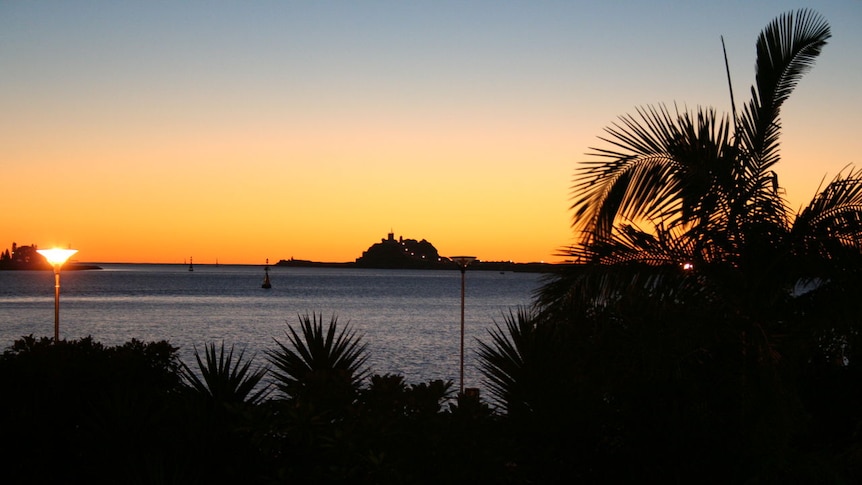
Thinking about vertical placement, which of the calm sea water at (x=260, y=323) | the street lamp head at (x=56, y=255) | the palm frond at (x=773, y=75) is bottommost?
the calm sea water at (x=260, y=323)

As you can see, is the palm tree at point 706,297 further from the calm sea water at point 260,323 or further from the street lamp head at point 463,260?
the calm sea water at point 260,323

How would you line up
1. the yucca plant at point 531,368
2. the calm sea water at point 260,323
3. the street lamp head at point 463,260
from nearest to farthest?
the yucca plant at point 531,368 → the street lamp head at point 463,260 → the calm sea water at point 260,323

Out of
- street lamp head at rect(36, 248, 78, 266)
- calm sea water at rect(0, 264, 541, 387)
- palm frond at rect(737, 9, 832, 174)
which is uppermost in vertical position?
palm frond at rect(737, 9, 832, 174)

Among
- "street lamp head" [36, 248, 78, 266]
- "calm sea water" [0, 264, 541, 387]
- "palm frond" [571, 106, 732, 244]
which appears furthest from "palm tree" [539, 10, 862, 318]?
"calm sea water" [0, 264, 541, 387]

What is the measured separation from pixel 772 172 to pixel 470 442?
4.28 m

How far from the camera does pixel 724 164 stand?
307 inches

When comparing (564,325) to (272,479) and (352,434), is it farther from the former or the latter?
(272,479)

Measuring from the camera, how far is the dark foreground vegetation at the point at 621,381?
604 cm

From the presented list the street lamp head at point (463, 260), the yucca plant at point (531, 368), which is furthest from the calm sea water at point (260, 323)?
Result: the yucca plant at point (531, 368)

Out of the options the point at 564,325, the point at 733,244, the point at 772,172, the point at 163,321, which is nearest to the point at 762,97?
the point at 772,172

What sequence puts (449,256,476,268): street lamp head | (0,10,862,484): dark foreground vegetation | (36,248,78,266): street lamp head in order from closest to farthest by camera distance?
1. (0,10,862,484): dark foreground vegetation
2. (36,248,78,266): street lamp head
3. (449,256,476,268): street lamp head

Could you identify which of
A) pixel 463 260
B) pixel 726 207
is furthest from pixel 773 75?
pixel 463 260

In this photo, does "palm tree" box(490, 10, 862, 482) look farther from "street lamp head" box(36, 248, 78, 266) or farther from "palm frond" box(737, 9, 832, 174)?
"street lamp head" box(36, 248, 78, 266)

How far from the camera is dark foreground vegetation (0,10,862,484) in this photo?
6.04 meters
